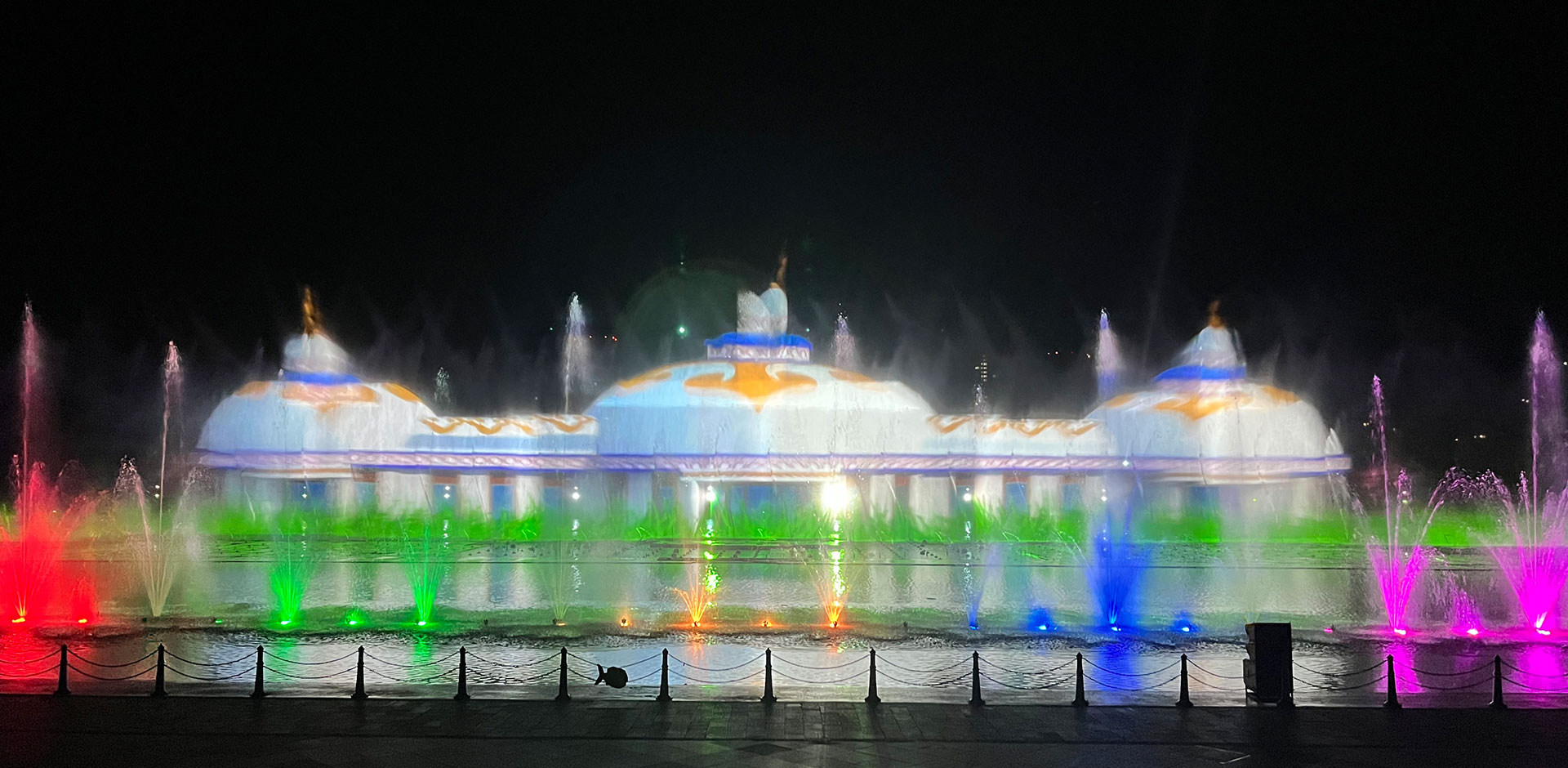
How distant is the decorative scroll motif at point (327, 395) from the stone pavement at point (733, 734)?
3213 centimetres

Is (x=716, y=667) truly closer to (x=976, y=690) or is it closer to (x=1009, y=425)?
(x=976, y=690)

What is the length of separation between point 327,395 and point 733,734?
122 ft

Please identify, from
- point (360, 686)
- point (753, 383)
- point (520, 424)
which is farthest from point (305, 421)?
point (360, 686)

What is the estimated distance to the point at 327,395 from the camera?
43562mm

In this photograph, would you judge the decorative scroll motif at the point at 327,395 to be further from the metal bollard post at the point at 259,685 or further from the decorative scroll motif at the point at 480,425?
the metal bollard post at the point at 259,685

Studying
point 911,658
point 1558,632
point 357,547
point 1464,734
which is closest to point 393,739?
point 911,658

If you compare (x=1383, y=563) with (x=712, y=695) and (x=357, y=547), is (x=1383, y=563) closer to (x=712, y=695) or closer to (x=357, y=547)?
(x=712, y=695)

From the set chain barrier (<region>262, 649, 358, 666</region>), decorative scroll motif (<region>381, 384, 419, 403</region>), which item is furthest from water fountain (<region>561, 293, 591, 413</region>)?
chain barrier (<region>262, 649, 358, 666</region>)

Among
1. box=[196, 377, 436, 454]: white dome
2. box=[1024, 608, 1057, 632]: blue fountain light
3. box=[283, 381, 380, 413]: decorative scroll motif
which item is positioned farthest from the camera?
box=[283, 381, 380, 413]: decorative scroll motif

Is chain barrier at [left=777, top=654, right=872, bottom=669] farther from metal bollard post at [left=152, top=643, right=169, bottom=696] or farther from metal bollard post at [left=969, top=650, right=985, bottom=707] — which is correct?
metal bollard post at [left=152, top=643, right=169, bottom=696]

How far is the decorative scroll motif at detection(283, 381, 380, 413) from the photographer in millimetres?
43125

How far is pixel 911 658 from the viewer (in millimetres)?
15477

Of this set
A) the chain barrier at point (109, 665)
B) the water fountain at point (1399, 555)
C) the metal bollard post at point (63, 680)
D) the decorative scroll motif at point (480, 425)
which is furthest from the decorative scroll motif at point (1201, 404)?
the metal bollard post at point (63, 680)

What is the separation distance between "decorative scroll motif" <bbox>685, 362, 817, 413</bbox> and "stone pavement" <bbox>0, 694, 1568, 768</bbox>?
94.4ft
